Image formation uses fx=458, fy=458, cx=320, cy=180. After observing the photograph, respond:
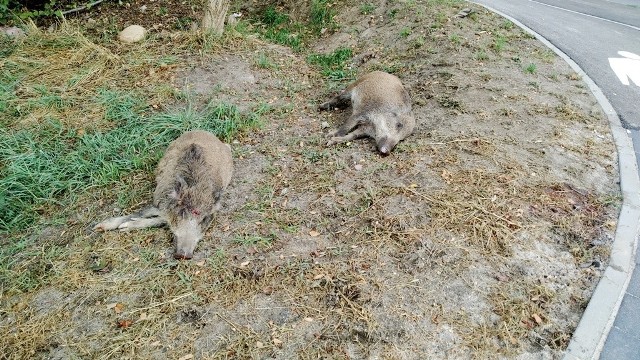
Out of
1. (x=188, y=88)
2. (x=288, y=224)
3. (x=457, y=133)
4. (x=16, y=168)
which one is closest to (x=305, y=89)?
(x=188, y=88)

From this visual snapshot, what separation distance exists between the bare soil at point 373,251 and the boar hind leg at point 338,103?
20 cm

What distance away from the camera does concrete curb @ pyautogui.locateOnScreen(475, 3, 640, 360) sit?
11.9 feet

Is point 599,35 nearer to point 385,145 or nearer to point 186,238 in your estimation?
point 385,145

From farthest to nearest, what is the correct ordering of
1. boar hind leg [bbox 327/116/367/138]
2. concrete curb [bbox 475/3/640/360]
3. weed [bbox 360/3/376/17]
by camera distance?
weed [bbox 360/3/376/17], boar hind leg [bbox 327/116/367/138], concrete curb [bbox 475/3/640/360]

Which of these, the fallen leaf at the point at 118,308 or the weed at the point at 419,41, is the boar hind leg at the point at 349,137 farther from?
the fallen leaf at the point at 118,308

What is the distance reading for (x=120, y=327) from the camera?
372 cm

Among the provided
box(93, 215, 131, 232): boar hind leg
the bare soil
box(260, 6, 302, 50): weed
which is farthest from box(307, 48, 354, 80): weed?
box(93, 215, 131, 232): boar hind leg

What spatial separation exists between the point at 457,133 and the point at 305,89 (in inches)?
111

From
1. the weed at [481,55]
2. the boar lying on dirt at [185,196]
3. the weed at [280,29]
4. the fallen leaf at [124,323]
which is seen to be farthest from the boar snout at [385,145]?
the weed at [280,29]

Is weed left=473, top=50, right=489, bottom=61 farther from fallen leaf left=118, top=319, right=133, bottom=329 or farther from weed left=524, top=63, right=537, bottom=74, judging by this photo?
fallen leaf left=118, top=319, right=133, bottom=329

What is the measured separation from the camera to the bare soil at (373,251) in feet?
12.0

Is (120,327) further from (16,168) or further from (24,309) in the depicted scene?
(16,168)

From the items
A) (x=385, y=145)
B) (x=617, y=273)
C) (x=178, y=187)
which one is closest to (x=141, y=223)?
(x=178, y=187)

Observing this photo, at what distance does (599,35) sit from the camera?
10320mm
